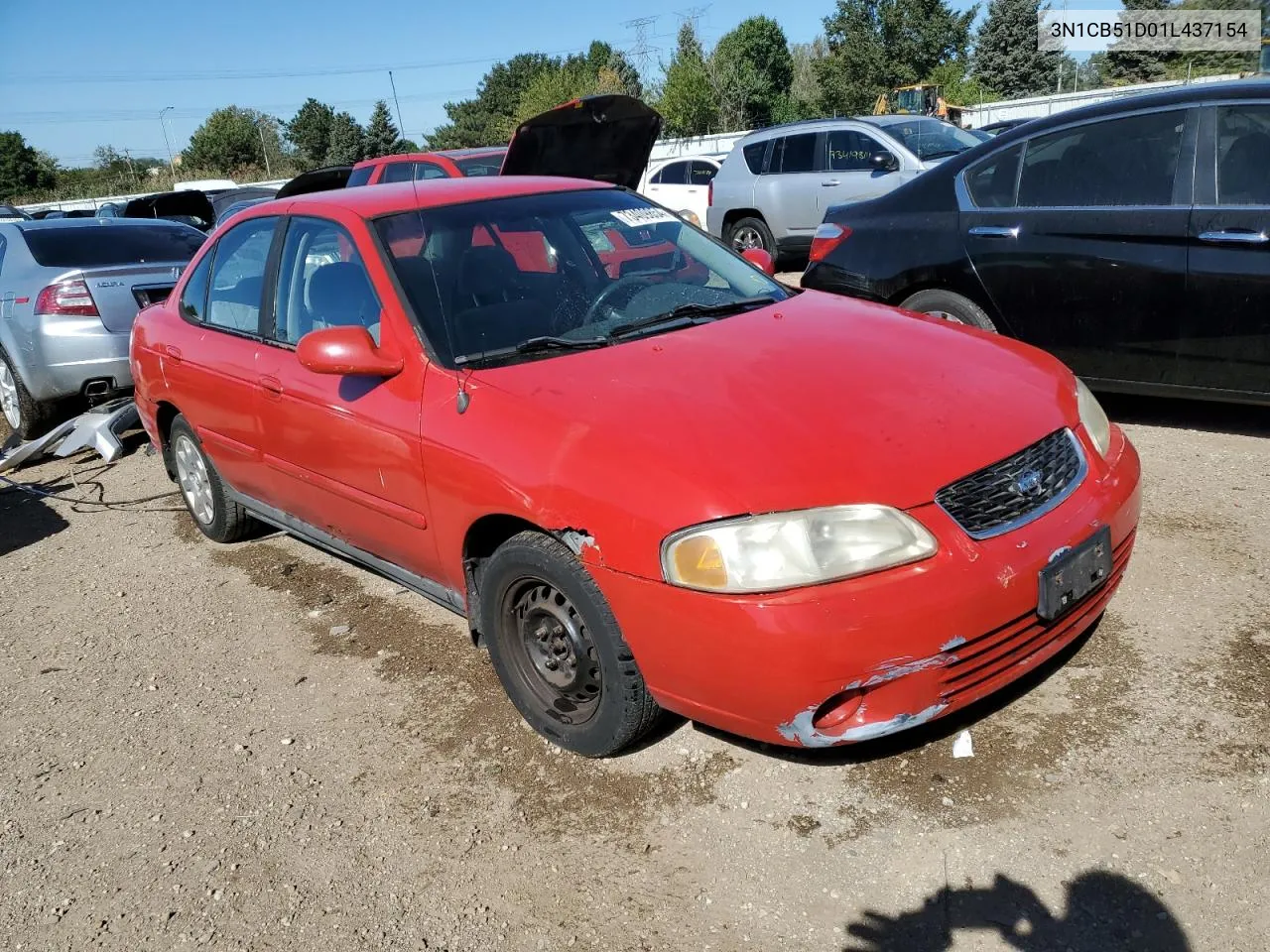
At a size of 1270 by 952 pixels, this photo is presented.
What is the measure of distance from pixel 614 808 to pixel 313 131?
8489 centimetres

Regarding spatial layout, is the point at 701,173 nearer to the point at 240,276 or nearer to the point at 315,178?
the point at 315,178

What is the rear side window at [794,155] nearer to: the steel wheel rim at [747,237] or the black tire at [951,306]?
the steel wheel rim at [747,237]

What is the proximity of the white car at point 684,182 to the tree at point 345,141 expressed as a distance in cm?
6554

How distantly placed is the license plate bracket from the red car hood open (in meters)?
0.31

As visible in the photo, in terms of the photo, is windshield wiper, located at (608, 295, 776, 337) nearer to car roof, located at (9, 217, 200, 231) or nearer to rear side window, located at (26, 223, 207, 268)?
rear side window, located at (26, 223, 207, 268)

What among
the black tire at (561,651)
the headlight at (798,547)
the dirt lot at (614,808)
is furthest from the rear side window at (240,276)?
the headlight at (798,547)

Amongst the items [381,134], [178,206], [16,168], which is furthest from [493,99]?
[178,206]

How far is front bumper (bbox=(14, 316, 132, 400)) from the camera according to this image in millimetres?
A: 7125

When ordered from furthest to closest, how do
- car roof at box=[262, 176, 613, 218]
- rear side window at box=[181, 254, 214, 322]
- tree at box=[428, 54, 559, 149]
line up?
tree at box=[428, 54, 559, 149], rear side window at box=[181, 254, 214, 322], car roof at box=[262, 176, 613, 218]

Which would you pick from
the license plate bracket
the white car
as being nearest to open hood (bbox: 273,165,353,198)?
the white car

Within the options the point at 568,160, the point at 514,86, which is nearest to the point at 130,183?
the point at 514,86

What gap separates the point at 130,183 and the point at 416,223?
69.0m

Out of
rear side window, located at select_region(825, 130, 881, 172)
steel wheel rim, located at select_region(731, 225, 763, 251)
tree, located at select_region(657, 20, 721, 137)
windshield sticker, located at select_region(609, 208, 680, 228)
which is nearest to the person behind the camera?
windshield sticker, located at select_region(609, 208, 680, 228)

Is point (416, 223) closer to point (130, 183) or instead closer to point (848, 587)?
point (848, 587)
